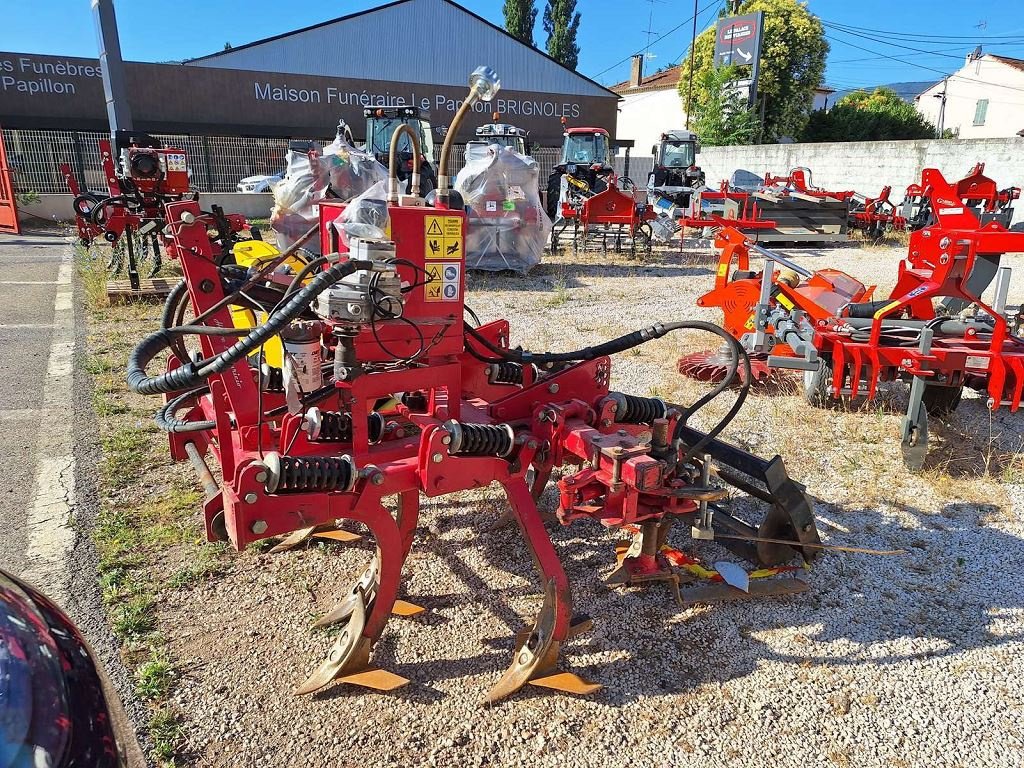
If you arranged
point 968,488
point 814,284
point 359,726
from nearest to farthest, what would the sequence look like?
point 359,726
point 968,488
point 814,284

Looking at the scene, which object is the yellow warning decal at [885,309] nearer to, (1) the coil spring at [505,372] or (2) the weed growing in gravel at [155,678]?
(1) the coil spring at [505,372]

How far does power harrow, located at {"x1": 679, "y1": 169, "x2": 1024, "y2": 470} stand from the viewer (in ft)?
14.8

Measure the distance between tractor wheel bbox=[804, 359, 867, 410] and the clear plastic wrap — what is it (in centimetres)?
725

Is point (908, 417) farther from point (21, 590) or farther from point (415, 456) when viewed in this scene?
point (21, 590)

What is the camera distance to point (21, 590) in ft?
4.86

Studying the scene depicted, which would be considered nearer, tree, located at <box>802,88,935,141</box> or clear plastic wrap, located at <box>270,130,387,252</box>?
clear plastic wrap, located at <box>270,130,387,252</box>

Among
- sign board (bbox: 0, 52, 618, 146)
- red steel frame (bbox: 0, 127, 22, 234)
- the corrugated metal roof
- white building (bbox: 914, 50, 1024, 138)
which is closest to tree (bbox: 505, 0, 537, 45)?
the corrugated metal roof

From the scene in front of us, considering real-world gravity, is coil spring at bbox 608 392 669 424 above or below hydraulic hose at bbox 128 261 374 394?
below

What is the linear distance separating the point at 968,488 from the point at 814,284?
2294mm

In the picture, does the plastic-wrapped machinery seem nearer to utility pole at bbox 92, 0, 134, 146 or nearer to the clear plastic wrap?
the clear plastic wrap

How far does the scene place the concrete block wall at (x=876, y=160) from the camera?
16.6 meters

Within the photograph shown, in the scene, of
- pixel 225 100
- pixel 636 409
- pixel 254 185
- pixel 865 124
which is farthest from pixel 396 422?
pixel 865 124

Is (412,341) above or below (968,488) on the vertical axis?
above

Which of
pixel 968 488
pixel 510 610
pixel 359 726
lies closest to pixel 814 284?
pixel 968 488
